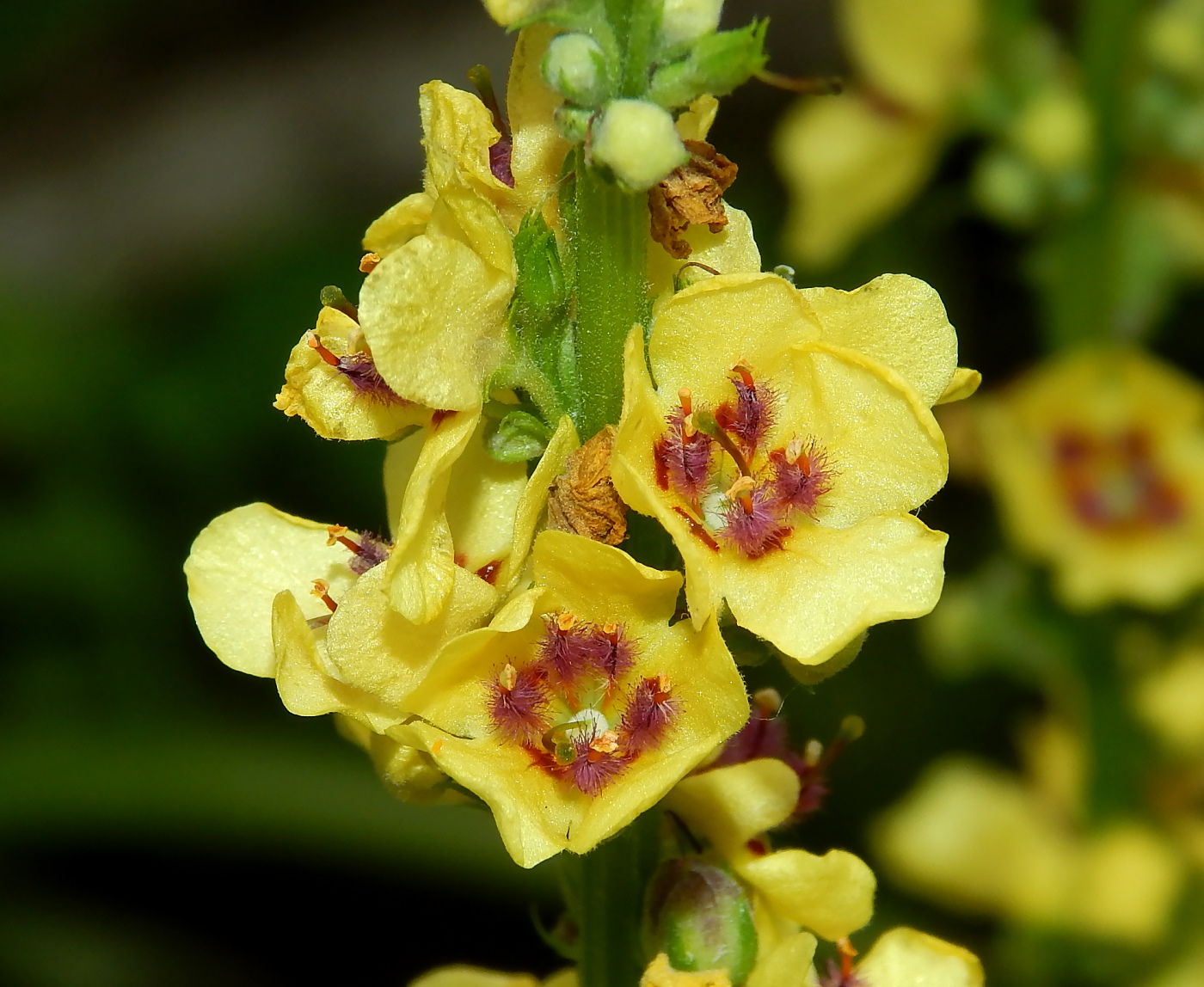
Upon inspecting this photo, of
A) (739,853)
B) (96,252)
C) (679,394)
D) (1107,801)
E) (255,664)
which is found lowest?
(1107,801)

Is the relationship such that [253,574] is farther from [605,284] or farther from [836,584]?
[836,584]

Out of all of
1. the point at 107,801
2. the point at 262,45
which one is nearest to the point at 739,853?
the point at 107,801

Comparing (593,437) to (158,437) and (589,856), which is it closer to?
(589,856)

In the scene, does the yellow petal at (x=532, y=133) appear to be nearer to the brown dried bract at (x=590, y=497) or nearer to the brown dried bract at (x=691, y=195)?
the brown dried bract at (x=691, y=195)

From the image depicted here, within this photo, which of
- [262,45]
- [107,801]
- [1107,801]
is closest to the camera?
[1107,801]

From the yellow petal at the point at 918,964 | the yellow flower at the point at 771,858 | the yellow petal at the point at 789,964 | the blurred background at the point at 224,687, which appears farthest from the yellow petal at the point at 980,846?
the yellow petal at the point at 789,964

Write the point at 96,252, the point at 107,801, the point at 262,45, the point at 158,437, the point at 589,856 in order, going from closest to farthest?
the point at 589,856 < the point at 107,801 < the point at 158,437 < the point at 96,252 < the point at 262,45

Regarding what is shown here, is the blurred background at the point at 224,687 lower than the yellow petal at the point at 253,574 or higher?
lower
